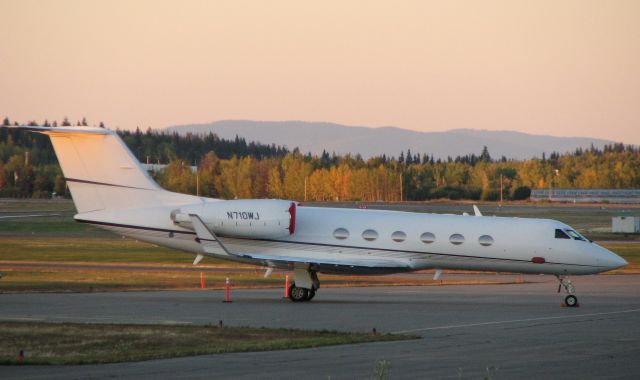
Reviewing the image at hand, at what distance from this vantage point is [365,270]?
29312 mm

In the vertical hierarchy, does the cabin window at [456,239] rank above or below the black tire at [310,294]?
above

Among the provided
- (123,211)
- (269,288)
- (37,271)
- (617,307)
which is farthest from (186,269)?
(617,307)

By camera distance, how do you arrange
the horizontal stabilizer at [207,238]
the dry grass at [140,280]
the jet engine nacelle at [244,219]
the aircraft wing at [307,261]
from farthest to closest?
1. the dry grass at [140,280]
2. the jet engine nacelle at [244,219]
3. the aircraft wing at [307,261]
4. the horizontal stabilizer at [207,238]

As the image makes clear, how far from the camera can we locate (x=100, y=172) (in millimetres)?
29891

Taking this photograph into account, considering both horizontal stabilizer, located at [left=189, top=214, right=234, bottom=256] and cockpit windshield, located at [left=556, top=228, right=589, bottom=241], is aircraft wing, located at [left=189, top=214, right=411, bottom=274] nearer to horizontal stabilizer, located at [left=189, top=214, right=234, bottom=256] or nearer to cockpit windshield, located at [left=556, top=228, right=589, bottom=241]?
horizontal stabilizer, located at [left=189, top=214, right=234, bottom=256]

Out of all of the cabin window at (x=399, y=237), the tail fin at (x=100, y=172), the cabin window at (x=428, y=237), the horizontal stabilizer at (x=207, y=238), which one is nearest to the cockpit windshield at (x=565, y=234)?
the cabin window at (x=428, y=237)

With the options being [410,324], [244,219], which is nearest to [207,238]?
[244,219]

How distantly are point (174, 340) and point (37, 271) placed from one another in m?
20.9

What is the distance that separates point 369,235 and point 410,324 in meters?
6.40

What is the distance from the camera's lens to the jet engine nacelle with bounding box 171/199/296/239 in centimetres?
2952

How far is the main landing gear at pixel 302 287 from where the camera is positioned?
29.7 metres

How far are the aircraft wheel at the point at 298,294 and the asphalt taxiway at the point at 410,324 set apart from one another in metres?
0.34

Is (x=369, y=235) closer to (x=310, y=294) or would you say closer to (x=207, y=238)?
(x=310, y=294)

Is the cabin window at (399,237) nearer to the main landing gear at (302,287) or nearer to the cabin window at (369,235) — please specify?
the cabin window at (369,235)
